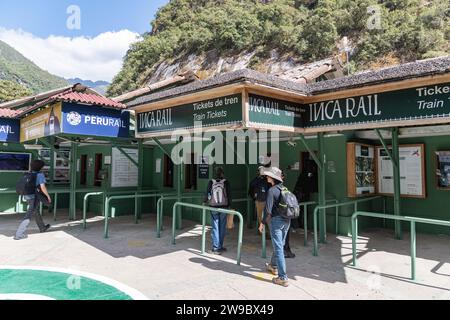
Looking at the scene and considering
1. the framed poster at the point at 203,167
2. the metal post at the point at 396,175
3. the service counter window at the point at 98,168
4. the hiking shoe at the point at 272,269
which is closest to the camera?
the hiking shoe at the point at 272,269

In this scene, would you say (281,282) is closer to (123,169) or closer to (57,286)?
(57,286)

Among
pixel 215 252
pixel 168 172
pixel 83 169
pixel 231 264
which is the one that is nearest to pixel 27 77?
A: pixel 83 169

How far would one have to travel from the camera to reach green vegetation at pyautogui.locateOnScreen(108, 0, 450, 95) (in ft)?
74.0

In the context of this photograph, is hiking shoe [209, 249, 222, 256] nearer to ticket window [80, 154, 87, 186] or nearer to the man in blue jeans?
the man in blue jeans

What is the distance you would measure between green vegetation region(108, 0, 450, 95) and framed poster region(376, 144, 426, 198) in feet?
51.9

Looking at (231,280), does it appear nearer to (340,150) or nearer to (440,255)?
(440,255)

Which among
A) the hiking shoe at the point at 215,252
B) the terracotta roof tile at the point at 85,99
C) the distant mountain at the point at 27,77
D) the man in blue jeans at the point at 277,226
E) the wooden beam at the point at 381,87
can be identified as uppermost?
the distant mountain at the point at 27,77

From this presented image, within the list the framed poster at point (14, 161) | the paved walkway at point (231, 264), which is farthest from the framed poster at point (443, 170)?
the framed poster at point (14, 161)

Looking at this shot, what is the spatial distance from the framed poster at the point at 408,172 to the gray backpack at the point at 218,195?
4333 millimetres

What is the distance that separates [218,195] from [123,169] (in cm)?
570

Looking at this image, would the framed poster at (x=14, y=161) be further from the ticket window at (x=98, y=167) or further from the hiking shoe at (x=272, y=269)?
the hiking shoe at (x=272, y=269)

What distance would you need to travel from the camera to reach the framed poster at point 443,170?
713 centimetres
